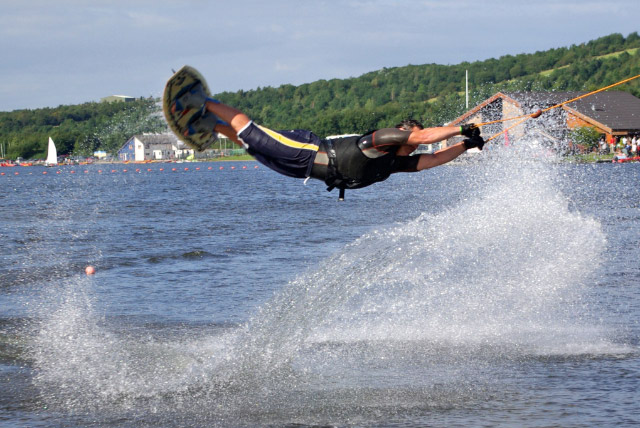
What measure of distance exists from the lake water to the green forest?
→ 56116mm

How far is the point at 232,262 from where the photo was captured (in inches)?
605

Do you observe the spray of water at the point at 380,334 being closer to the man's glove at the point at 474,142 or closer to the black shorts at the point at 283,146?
the black shorts at the point at 283,146

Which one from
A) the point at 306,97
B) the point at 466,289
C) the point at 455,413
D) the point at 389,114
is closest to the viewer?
the point at 455,413

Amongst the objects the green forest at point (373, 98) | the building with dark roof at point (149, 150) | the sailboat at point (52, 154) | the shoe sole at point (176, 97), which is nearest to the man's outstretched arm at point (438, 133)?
the shoe sole at point (176, 97)

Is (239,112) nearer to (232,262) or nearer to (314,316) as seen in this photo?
(314,316)

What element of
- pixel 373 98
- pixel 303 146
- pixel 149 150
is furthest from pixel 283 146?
pixel 149 150

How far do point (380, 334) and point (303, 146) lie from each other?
277cm

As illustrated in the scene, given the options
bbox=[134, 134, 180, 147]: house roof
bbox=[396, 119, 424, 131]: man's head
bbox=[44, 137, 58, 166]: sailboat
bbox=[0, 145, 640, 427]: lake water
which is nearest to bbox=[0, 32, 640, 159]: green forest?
bbox=[44, 137, 58, 166]: sailboat

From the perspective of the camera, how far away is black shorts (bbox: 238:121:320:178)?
740 cm

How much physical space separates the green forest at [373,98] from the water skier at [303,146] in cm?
6107

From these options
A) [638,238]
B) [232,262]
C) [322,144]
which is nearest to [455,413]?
[322,144]

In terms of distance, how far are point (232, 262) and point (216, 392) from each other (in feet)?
26.7

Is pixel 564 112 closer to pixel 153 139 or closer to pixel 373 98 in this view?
pixel 373 98

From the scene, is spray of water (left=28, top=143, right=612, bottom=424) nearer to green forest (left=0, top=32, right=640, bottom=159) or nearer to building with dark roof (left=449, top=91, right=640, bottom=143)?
building with dark roof (left=449, top=91, right=640, bottom=143)
